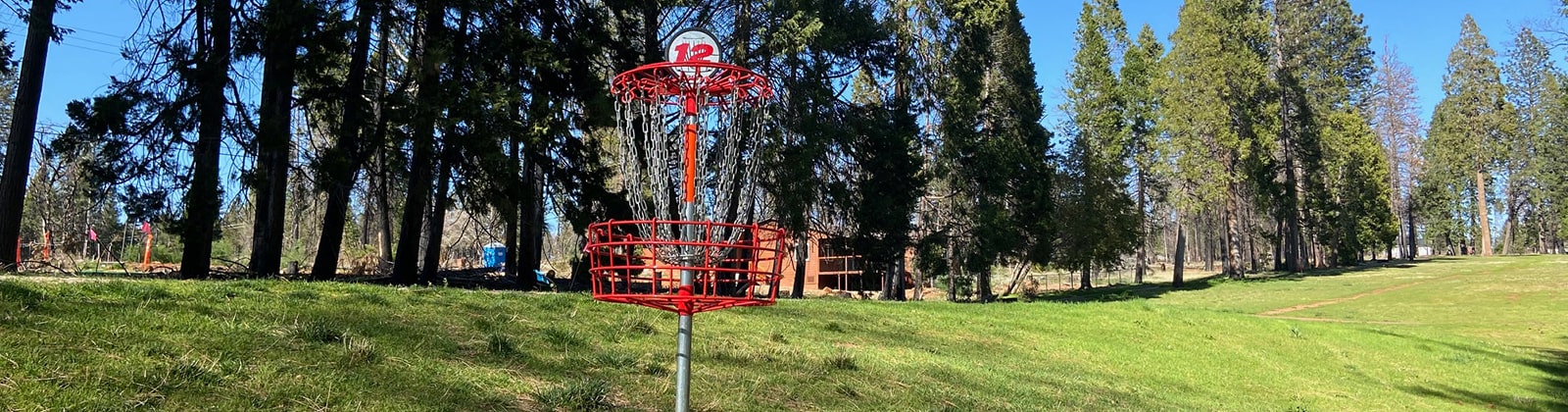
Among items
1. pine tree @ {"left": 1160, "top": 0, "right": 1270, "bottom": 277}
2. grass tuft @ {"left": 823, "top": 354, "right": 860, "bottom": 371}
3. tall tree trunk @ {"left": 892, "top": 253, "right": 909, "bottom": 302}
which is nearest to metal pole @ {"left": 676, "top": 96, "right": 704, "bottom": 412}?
grass tuft @ {"left": 823, "top": 354, "right": 860, "bottom": 371}

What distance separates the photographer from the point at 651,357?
6.47 m

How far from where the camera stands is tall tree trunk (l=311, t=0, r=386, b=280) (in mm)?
12672

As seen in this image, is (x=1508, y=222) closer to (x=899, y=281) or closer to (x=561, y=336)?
(x=899, y=281)

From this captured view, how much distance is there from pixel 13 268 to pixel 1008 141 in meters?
20.9

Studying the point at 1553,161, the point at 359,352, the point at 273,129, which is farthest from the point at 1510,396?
the point at 1553,161

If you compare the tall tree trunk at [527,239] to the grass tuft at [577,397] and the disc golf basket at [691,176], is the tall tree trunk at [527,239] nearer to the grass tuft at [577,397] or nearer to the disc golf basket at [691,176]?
the grass tuft at [577,397]

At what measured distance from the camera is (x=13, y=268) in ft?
34.9

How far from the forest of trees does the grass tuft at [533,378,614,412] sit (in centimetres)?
189

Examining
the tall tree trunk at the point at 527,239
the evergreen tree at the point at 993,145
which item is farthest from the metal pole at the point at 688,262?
the evergreen tree at the point at 993,145

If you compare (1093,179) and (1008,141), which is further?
(1093,179)

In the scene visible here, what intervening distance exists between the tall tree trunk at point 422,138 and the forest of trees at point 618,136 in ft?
0.15

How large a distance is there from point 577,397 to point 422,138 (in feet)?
28.2

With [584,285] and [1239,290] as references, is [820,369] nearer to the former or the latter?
[584,285]

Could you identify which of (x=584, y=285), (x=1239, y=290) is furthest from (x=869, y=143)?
(x=1239, y=290)
